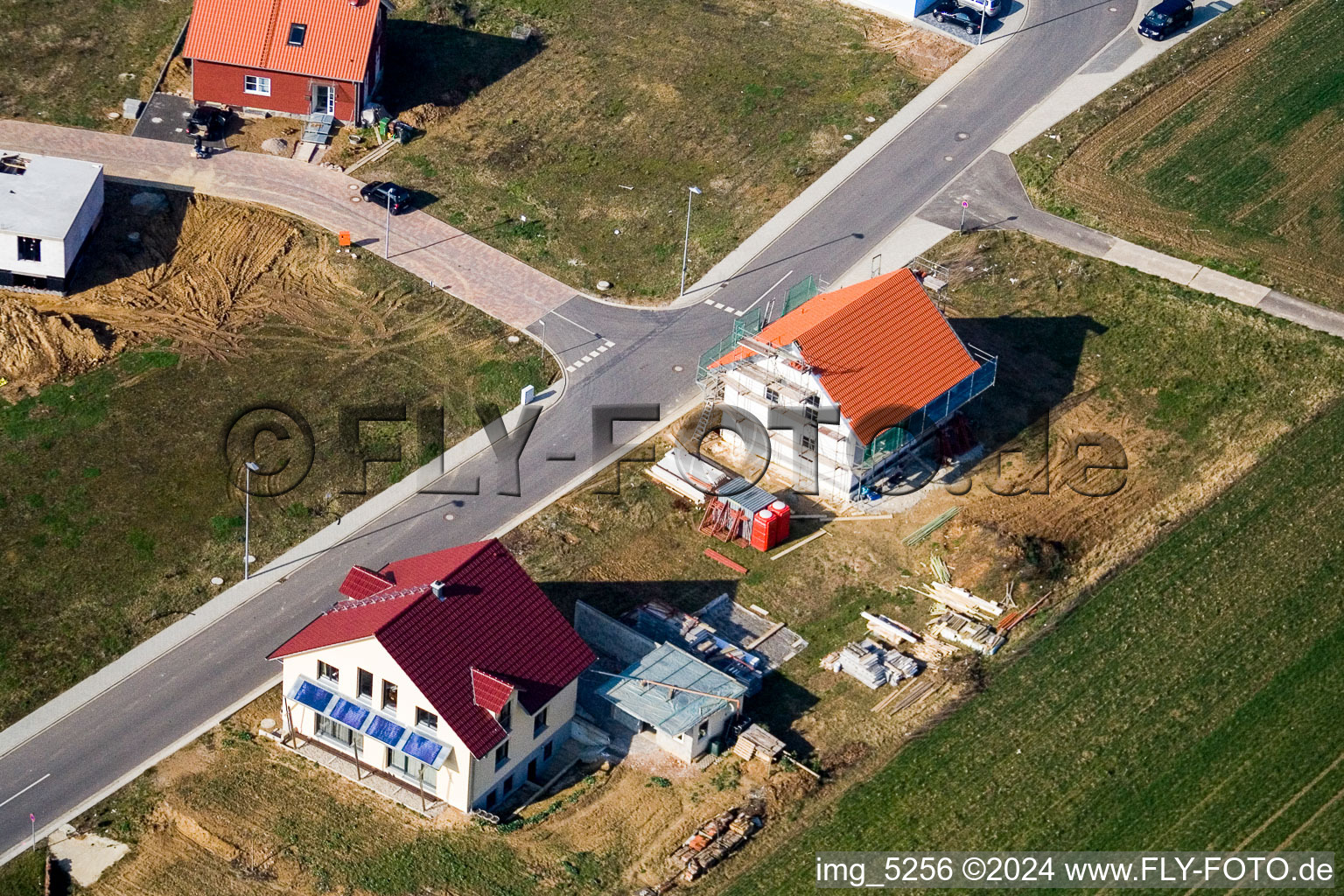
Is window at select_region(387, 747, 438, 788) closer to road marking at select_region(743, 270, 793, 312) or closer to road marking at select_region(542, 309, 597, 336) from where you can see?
road marking at select_region(542, 309, 597, 336)

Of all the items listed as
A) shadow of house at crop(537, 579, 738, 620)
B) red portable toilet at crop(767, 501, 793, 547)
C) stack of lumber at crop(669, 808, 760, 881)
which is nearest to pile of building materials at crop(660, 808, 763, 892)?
stack of lumber at crop(669, 808, 760, 881)

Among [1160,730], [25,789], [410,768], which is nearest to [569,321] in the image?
[410,768]

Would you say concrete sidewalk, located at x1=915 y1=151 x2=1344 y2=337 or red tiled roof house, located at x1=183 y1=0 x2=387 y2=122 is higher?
red tiled roof house, located at x1=183 y1=0 x2=387 y2=122

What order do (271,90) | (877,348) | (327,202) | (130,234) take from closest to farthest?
1. (877,348)
2. (130,234)
3. (327,202)
4. (271,90)

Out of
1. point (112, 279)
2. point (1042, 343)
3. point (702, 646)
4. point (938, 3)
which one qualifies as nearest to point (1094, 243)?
point (1042, 343)

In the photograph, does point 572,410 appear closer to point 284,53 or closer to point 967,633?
point 967,633

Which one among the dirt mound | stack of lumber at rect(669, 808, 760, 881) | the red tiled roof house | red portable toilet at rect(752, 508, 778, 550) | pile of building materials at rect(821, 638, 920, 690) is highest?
the red tiled roof house

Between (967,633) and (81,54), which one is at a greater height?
(81,54)
